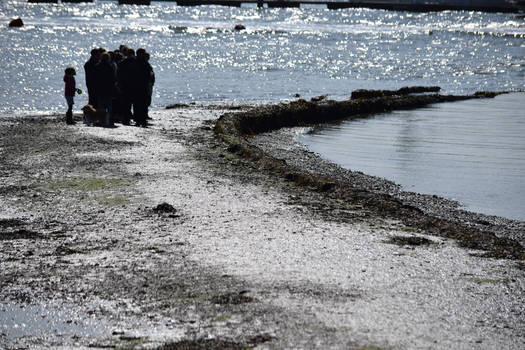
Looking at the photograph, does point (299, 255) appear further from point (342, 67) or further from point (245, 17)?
point (245, 17)

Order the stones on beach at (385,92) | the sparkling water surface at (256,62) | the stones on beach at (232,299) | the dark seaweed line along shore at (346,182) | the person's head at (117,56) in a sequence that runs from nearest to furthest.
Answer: the stones on beach at (232,299)
the dark seaweed line along shore at (346,182)
the person's head at (117,56)
the stones on beach at (385,92)
the sparkling water surface at (256,62)

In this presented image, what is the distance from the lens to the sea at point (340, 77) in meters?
16.6

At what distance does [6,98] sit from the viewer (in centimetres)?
2731

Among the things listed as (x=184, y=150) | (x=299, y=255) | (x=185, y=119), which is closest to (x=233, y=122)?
(x=185, y=119)

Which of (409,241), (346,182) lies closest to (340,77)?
(346,182)

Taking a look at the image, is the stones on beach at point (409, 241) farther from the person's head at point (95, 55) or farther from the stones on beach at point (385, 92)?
the stones on beach at point (385, 92)

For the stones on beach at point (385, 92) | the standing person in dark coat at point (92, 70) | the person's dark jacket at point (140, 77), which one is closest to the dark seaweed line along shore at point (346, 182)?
the stones on beach at point (385, 92)

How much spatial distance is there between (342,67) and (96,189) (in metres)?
36.3

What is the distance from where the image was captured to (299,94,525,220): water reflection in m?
13.3

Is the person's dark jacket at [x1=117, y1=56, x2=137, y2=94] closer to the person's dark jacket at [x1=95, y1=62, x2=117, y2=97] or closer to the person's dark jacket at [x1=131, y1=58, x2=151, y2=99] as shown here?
the person's dark jacket at [x1=131, y1=58, x2=151, y2=99]

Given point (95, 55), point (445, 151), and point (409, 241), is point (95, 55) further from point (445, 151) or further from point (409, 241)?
point (409, 241)

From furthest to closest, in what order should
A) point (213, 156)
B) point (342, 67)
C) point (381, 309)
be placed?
point (342, 67) < point (213, 156) < point (381, 309)

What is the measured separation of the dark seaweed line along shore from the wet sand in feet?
0.74

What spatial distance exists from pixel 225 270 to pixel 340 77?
32.9 meters
